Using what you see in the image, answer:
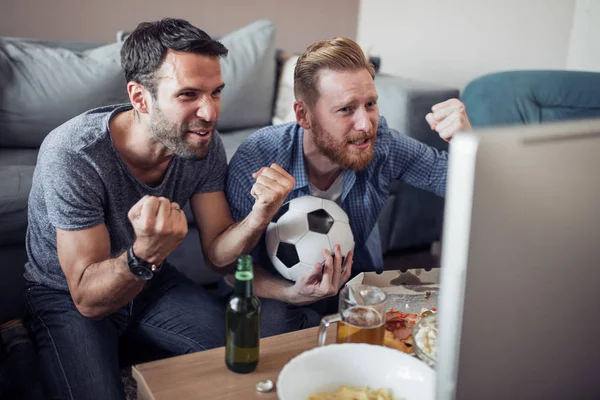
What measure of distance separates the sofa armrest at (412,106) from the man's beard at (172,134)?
126cm

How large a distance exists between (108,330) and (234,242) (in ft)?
1.22

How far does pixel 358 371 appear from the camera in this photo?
850mm

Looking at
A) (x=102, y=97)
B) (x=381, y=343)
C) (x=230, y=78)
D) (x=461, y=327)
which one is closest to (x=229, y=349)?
(x=381, y=343)

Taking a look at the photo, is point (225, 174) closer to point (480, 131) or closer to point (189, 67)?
point (189, 67)

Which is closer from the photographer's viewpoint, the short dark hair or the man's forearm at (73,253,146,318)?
the man's forearm at (73,253,146,318)

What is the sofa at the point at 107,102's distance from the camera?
1883 mm

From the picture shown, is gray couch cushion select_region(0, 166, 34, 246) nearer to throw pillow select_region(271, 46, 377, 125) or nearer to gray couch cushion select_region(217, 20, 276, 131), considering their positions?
gray couch cushion select_region(217, 20, 276, 131)

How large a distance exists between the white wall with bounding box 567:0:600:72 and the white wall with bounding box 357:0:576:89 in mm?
29

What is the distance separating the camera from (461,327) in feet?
1.83

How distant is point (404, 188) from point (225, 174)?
1142 mm

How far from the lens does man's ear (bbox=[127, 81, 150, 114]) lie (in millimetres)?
1380

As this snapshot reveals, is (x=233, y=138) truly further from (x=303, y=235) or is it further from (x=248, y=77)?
(x=303, y=235)

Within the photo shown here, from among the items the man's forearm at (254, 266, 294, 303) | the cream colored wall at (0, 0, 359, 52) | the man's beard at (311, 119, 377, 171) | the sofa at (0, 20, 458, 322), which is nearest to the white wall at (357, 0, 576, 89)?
the cream colored wall at (0, 0, 359, 52)

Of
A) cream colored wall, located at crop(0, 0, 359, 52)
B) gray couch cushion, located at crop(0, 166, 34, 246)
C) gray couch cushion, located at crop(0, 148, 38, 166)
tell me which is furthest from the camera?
cream colored wall, located at crop(0, 0, 359, 52)
